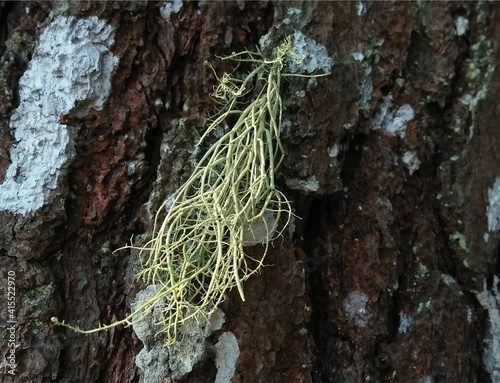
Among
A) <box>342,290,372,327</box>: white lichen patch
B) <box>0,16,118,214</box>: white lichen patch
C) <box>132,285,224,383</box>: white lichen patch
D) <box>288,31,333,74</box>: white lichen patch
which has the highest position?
<box>288,31,333,74</box>: white lichen patch

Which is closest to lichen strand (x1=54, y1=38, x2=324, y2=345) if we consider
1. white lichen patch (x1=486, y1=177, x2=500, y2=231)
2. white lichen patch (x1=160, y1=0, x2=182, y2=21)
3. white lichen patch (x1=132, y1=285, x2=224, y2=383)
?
white lichen patch (x1=132, y1=285, x2=224, y2=383)

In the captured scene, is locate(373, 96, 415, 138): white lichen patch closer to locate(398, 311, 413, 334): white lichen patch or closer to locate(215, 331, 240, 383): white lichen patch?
locate(398, 311, 413, 334): white lichen patch

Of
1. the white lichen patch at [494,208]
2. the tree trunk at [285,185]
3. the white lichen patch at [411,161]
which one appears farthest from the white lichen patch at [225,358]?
the white lichen patch at [494,208]

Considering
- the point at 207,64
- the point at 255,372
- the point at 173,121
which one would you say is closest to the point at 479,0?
the point at 207,64

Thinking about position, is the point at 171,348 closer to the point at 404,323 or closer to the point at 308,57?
the point at 404,323

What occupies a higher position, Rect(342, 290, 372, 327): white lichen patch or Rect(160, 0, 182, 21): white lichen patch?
Rect(160, 0, 182, 21): white lichen patch

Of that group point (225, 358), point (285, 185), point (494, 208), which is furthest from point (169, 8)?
point (494, 208)

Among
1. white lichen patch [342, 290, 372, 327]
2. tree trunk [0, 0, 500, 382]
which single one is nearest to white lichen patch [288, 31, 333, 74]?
tree trunk [0, 0, 500, 382]

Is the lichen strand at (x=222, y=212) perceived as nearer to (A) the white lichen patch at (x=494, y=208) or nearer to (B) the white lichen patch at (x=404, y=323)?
(B) the white lichen patch at (x=404, y=323)

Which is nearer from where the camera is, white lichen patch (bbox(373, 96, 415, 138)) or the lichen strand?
the lichen strand
